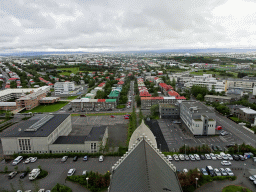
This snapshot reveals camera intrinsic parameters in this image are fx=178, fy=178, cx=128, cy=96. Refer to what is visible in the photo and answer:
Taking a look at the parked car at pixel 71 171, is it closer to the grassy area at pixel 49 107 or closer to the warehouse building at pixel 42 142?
the warehouse building at pixel 42 142

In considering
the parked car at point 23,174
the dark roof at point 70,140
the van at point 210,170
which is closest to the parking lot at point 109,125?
the dark roof at point 70,140

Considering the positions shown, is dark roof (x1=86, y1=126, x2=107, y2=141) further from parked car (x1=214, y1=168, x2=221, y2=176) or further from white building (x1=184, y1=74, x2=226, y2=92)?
white building (x1=184, y1=74, x2=226, y2=92)

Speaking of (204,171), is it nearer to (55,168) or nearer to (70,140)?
(55,168)

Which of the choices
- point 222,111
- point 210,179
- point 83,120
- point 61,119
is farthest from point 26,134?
point 222,111

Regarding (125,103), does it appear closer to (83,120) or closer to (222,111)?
(83,120)

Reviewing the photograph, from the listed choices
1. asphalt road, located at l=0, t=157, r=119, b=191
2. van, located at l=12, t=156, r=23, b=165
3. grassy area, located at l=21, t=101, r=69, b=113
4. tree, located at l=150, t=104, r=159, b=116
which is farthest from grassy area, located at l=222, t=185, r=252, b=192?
grassy area, located at l=21, t=101, r=69, b=113

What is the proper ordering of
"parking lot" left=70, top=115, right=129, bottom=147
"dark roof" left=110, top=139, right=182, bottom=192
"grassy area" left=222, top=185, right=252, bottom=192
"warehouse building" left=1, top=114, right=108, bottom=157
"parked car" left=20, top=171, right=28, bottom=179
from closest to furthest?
"dark roof" left=110, top=139, right=182, bottom=192, "grassy area" left=222, top=185, right=252, bottom=192, "parked car" left=20, top=171, right=28, bottom=179, "warehouse building" left=1, top=114, right=108, bottom=157, "parking lot" left=70, top=115, right=129, bottom=147

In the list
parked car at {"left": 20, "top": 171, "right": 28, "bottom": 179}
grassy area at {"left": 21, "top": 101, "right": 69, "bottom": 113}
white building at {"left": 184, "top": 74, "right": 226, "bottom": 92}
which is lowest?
grassy area at {"left": 21, "top": 101, "right": 69, "bottom": 113}
